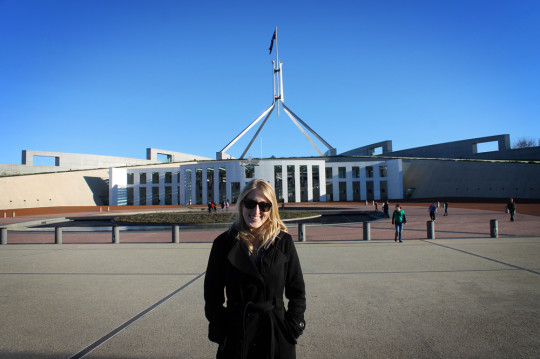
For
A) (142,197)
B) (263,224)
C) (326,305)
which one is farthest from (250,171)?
(263,224)

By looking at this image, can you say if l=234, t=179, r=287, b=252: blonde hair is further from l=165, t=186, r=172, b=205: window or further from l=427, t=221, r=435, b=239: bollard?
l=165, t=186, r=172, b=205: window

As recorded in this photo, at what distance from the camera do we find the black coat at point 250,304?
204 centimetres

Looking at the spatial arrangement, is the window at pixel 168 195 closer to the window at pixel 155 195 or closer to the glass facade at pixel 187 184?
the window at pixel 155 195

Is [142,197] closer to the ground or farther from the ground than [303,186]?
closer to the ground

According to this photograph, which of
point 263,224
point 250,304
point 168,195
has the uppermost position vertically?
point 168,195

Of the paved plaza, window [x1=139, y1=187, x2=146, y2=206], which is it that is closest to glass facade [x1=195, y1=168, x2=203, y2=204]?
window [x1=139, y1=187, x2=146, y2=206]

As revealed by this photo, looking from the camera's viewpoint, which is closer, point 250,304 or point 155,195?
point 250,304

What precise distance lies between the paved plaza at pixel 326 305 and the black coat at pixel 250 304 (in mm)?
1395

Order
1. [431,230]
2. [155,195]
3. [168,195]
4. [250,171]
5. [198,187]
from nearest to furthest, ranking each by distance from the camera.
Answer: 1. [431,230]
2. [250,171]
3. [168,195]
4. [198,187]
5. [155,195]

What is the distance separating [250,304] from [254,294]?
0.07 metres

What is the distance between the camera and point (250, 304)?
2.04 meters

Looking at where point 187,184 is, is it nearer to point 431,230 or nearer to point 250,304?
point 431,230

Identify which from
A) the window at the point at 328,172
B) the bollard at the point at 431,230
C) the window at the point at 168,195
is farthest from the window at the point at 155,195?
the bollard at the point at 431,230

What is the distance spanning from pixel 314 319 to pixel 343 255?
15.2 ft
